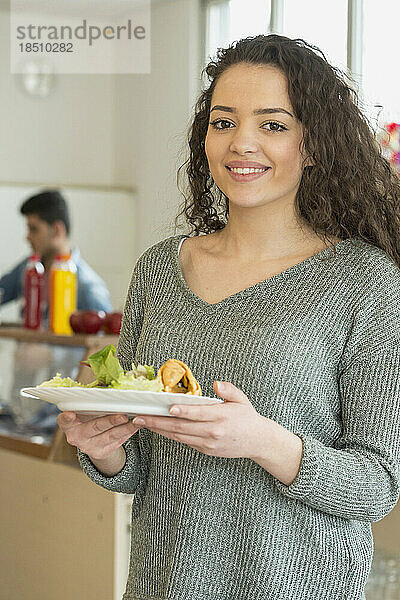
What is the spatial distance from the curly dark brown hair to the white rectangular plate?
401 mm

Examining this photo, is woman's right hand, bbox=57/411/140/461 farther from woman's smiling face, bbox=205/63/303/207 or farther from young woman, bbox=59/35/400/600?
woman's smiling face, bbox=205/63/303/207

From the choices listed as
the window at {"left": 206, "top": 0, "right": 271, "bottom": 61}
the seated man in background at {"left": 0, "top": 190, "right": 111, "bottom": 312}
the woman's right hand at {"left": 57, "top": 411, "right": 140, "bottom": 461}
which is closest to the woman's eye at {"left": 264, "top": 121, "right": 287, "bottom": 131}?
the woman's right hand at {"left": 57, "top": 411, "right": 140, "bottom": 461}

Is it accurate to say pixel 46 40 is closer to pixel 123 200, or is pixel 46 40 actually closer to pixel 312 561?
pixel 123 200

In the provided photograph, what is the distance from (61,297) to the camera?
288cm

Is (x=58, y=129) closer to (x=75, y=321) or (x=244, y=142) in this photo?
(x=75, y=321)

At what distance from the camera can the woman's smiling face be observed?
Answer: 128 cm

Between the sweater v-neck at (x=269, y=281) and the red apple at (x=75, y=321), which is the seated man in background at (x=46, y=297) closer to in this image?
the red apple at (x=75, y=321)

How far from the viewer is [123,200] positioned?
19.2ft

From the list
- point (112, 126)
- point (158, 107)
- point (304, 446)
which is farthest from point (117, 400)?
point (112, 126)

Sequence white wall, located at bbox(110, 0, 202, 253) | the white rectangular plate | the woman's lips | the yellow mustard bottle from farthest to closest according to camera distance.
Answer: white wall, located at bbox(110, 0, 202, 253) → the yellow mustard bottle → the woman's lips → the white rectangular plate

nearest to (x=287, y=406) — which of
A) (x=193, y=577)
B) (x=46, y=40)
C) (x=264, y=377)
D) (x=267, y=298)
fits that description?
(x=264, y=377)

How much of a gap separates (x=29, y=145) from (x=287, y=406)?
4.86 metres

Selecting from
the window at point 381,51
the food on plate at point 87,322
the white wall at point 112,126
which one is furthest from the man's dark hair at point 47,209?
the window at point 381,51

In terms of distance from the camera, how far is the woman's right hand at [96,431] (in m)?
1.21
